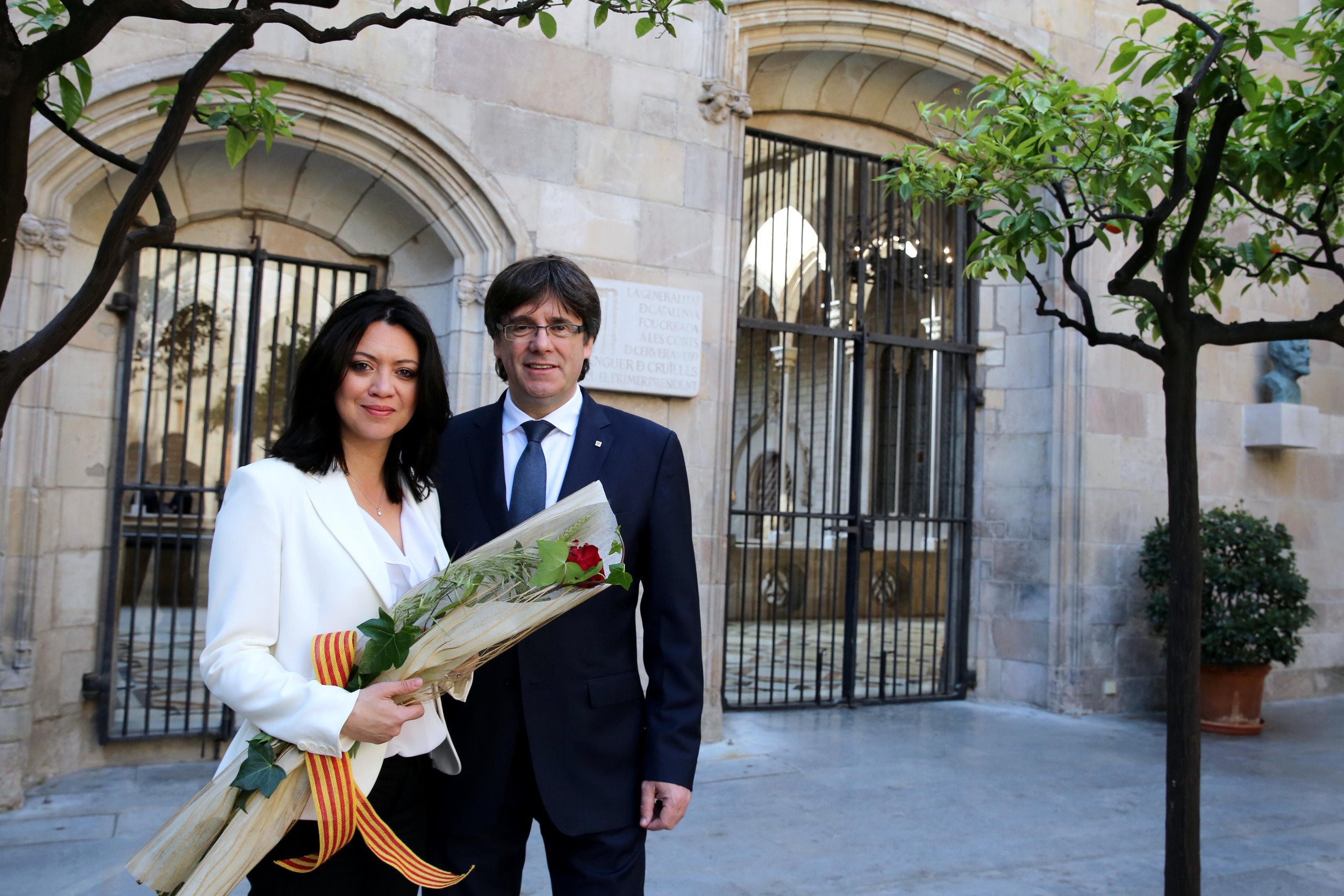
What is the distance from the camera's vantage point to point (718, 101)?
5.88 meters

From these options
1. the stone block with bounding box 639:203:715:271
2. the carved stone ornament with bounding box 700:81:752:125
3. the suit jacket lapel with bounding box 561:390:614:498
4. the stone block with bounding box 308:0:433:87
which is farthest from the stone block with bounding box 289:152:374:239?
the suit jacket lapel with bounding box 561:390:614:498

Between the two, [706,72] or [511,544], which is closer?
[511,544]

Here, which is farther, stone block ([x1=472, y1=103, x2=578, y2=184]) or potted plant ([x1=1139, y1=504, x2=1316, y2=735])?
potted plant ([x1=1139, y1=504, x2=1316, y2=735])

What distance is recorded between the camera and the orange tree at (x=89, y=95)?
2.01 meters

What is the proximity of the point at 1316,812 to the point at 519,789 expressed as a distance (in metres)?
4.32

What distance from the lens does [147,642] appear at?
22.8ft

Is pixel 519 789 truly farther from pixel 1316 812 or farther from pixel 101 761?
pixel 1316 812

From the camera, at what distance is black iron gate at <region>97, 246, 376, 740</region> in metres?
5.07

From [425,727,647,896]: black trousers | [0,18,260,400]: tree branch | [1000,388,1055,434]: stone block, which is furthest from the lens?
[1000,388,1055,434]: stone block

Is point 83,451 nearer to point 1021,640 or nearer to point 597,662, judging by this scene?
point 597,662

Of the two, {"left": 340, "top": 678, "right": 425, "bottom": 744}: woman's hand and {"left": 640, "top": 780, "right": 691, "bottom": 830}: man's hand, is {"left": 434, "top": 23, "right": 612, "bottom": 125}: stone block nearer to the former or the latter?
{"left": 640, "top": 780, "right": 691, "bottom": 830}: man's hand

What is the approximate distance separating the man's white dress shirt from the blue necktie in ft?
0.03

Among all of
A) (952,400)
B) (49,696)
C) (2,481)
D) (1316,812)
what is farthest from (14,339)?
(1316,812)

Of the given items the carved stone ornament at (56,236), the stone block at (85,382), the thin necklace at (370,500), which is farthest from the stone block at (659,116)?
the thin necklace at (370,500)
